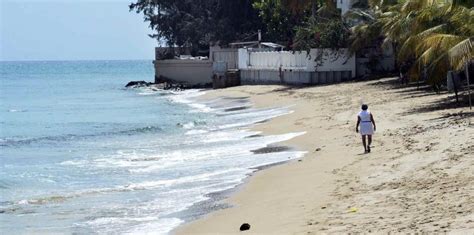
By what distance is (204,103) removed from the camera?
50.7 m

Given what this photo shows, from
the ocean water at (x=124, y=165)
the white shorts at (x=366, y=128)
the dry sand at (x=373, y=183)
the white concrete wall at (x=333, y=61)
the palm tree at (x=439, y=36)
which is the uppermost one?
the palm tree at (x=439, y=36)

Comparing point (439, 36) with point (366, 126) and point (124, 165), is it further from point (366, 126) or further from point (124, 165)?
point (124, 165)

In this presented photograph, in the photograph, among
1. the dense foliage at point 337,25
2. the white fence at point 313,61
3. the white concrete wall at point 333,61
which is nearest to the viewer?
the dense foliage at point 337,25

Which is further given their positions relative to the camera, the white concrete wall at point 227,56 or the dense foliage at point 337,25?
the white concrete wall at point 227,56

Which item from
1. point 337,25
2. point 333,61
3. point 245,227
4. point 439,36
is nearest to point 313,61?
point 333,61

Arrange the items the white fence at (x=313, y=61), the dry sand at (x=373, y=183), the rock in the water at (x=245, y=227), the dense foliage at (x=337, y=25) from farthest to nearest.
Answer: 1. the white fence at (x=313, y=61)
2. the dense foliage at (x=337, y=25)
3. the rock in the water at (x=245, y=227)
4. the dry sand at (x=373, y=183)

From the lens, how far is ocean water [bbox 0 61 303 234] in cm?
1544

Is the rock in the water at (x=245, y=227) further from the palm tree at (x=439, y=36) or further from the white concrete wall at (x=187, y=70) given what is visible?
the white concrete wall at (x=187, y=70)

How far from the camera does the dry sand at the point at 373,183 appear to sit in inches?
427

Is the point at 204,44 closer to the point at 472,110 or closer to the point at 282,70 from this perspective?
the point at 282,70

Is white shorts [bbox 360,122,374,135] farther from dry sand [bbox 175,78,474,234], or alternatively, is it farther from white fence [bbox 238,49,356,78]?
white fence [bbox 238,49,356,78]

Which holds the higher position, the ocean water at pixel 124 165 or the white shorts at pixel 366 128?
the white shorts at pixel 366 128

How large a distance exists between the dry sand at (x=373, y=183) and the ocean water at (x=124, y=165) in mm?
1021

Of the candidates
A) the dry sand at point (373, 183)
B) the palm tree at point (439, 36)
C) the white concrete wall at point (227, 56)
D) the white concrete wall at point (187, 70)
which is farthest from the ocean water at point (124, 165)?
the white concrete wall at point (187, 70)
